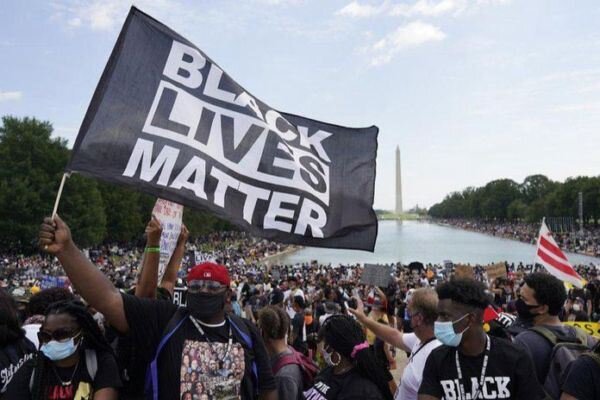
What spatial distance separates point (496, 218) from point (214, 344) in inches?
7095

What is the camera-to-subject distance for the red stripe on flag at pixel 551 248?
447 inches

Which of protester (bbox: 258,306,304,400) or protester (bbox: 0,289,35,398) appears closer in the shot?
protester (bbox: 0,289,35,398)

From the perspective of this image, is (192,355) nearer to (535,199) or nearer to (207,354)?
Answer: (207,354)

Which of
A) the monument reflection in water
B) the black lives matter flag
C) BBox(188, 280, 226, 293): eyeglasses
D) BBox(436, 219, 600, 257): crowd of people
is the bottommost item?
the monument reflection in water

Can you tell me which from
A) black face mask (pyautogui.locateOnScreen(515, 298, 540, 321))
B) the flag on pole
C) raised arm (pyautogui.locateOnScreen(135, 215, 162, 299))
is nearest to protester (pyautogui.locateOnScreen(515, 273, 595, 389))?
black face mask (pyautogui.locateOnScreen(515, 298, 540, 321))

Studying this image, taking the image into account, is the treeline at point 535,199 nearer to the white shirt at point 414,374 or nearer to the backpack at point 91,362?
the white shirt at point 414,374

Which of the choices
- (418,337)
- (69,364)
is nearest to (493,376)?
(418,337)

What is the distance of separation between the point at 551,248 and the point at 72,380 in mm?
10481

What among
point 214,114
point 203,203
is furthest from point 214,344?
point 214,114

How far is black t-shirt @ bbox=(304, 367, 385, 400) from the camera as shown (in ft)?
10.6

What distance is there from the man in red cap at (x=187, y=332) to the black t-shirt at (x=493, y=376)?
2.97ft

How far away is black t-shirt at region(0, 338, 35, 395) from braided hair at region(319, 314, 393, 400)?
1.81m

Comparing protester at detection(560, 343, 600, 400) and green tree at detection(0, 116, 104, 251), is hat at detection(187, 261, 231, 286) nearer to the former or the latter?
protester at detection(560, 343, 600, 400)

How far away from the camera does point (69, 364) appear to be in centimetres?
318
